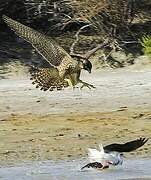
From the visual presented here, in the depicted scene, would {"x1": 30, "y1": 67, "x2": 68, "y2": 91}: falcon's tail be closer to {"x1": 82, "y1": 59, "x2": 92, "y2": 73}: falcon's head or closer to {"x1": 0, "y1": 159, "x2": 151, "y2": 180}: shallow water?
{"x1": 82, "y1": 59, "x2": 92, "y2": 73}: falcon's head

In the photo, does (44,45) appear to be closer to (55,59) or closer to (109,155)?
(55,59)

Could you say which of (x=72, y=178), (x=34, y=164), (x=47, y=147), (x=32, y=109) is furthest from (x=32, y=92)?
(x=72, y=178)

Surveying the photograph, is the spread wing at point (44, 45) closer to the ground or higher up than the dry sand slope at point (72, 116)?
higher up

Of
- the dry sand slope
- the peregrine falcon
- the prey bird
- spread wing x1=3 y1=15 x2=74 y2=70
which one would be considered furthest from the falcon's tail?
the dry sand slope

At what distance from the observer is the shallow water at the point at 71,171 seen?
30.7 feet

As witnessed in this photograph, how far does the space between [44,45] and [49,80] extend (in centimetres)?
39

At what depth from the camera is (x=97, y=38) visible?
1861 cm

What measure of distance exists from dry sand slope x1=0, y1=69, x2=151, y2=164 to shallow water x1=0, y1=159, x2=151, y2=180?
383mm

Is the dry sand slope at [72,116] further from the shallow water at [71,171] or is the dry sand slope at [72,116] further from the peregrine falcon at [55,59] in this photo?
the peregrine falcon at [55,59]

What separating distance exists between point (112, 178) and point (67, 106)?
4.61 meters

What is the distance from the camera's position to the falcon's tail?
8969mm

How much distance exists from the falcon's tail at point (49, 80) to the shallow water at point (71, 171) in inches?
40.2


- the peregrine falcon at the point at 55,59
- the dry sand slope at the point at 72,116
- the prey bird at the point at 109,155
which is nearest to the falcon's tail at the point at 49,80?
the peregrine falcon at the point at 55,59

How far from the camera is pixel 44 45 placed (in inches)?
353
